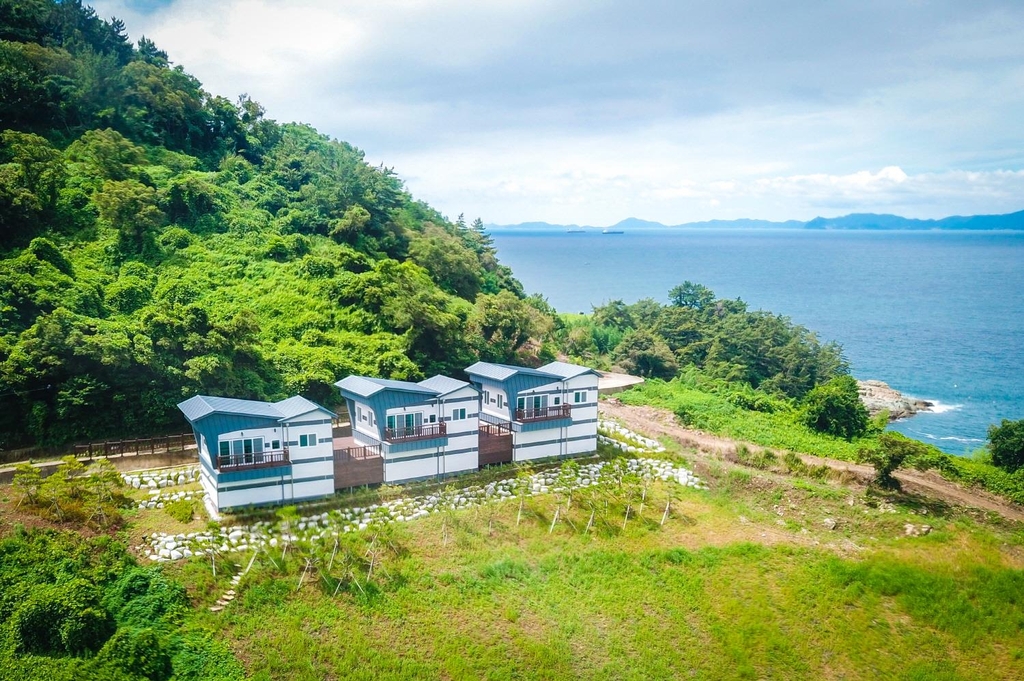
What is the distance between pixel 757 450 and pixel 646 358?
697 inches

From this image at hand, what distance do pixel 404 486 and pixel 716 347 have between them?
1258 inches

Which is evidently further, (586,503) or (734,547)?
(586,503)

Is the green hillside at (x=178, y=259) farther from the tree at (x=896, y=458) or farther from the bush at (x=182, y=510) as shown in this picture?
the tree at (x=896, y=458)

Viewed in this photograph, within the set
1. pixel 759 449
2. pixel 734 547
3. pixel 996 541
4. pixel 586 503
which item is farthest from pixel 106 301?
pixel 996 541

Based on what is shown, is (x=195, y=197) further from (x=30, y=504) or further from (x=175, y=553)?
(x=175, y=553)

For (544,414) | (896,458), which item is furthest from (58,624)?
(896,458)

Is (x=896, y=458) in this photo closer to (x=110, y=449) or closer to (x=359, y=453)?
(x=359, y=453)

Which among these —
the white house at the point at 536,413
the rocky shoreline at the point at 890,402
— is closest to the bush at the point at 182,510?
the white house at the point at 536,413

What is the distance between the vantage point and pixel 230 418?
21.8 metres

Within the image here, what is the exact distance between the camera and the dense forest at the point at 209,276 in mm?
26547

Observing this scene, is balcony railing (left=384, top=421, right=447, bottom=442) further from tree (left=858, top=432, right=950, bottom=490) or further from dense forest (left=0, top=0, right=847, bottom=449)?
tree (left=858, top=432, right=950, bottom=490)

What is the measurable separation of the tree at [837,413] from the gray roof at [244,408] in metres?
27.0

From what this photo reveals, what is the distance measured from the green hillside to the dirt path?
27.0 feet

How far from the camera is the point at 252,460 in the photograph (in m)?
22.2
